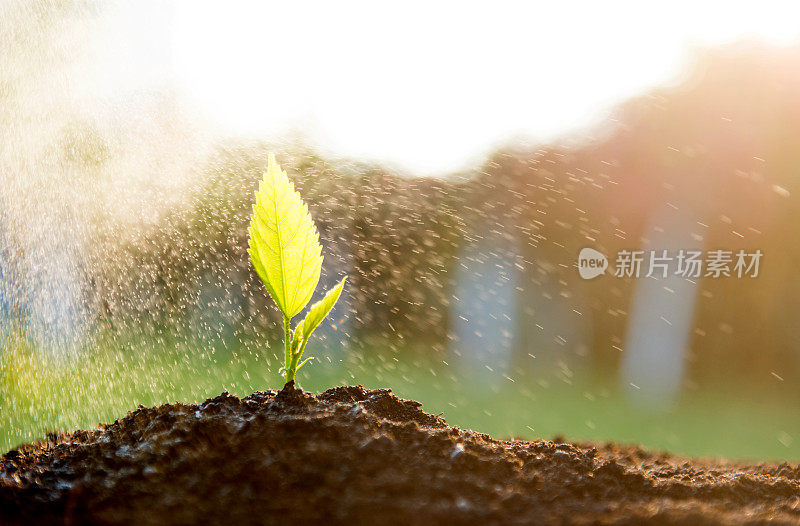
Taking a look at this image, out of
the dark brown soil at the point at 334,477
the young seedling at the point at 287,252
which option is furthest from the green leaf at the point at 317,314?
the dark brown soil at the point at 334,477

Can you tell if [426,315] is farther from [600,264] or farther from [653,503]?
[653,503]

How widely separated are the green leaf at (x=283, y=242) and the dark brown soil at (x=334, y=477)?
252mm

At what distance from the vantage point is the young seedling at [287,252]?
138 centimetres

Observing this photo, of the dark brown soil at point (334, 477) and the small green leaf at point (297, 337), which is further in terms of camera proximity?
the small green leaf at point (297, 337)

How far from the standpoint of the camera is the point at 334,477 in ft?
3.31

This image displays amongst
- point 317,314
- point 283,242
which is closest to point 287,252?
point 283,242

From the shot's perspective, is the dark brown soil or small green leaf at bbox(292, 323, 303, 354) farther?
small green leaf at bbox(292, 323, 303, 354)

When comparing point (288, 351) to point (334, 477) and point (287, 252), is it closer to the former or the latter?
point (287, 252)

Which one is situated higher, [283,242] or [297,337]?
[283,242]

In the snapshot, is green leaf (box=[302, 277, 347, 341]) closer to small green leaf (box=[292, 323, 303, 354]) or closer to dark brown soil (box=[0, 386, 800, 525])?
small green leaf (box=[292, 323, 303, 354])

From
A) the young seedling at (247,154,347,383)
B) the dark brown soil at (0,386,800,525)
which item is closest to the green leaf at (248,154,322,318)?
the young seedling at (247,154,347,383)

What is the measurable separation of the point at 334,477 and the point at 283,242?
2.00 ft

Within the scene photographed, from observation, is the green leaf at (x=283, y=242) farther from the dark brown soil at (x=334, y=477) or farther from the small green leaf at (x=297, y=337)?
the dark brown soil at (x=334, y=477)

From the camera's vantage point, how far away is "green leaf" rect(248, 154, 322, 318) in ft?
4.51
